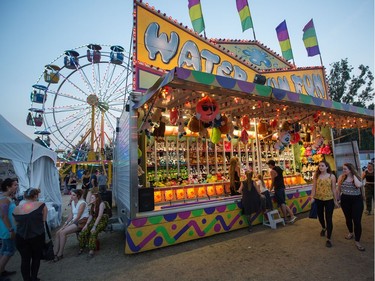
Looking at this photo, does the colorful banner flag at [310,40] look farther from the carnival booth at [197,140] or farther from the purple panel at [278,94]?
the purple panel at [278,94]

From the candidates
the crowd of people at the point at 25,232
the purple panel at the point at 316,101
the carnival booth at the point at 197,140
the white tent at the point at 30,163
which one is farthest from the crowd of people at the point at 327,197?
the white tent at the point at 30,163

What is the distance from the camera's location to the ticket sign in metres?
6.46

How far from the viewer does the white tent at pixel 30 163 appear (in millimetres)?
6352

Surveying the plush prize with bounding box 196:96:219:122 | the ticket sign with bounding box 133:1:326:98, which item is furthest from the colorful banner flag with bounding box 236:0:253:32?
the plush prize with bounding box 196:96:219:122

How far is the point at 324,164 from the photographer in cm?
444

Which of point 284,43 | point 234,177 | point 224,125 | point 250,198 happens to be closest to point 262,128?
point 234,177

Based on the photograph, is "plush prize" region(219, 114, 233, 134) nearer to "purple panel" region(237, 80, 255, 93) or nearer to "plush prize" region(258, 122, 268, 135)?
"purple panel" region(237, 80, 255, 93)

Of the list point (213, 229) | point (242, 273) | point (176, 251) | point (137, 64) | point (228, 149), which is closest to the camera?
point (242, 273)

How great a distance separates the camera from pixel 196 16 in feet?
27.2

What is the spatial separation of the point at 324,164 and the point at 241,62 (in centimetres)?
621

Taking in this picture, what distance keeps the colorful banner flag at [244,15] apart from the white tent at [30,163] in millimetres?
9372

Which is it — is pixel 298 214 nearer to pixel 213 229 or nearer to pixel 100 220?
pixel 213 229

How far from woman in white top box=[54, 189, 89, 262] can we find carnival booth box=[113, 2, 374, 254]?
Answer: 0.88 metres

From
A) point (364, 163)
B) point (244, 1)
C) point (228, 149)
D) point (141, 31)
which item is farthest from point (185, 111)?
point (364, 163)
